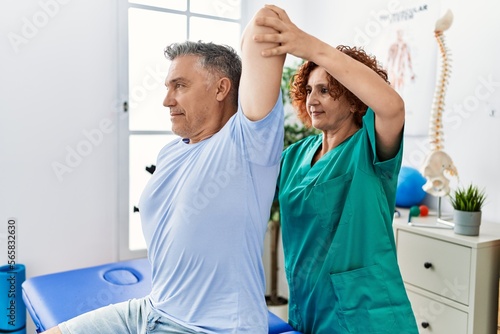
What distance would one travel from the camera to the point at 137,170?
2996mm

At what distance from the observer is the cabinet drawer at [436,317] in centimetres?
184

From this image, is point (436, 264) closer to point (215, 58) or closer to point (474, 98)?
point (474, 98)

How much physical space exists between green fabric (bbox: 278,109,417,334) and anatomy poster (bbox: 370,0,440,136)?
49.8 inches

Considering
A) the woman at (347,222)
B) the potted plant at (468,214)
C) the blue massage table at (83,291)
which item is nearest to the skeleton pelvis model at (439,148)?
the potted plant at (468,214)

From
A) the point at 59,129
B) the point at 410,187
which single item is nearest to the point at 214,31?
the point at 59,129

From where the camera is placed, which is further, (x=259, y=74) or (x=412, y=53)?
(x=412, y=53)

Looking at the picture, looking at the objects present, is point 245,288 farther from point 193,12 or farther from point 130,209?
point 193,12

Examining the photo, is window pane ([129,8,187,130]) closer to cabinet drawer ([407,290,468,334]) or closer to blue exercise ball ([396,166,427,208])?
blue exercise ball ([396,166,427,208])

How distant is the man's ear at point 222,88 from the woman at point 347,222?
328 mm

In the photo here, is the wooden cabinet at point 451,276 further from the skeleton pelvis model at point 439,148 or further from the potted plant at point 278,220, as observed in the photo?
the potted plant at point 278,220

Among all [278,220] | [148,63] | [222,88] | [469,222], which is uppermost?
[148,63]

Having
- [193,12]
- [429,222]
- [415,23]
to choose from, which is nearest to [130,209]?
[193,12]

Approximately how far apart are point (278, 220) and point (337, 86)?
5.91ft

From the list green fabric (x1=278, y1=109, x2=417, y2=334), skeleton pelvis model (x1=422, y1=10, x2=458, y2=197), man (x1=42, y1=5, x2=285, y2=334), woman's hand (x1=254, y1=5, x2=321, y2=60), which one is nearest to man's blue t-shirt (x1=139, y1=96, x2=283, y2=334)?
man (x1=42, y1=5, x2=285, y2=334)
